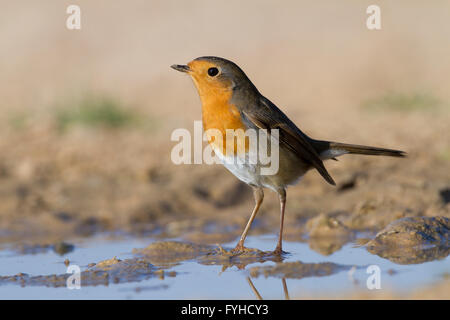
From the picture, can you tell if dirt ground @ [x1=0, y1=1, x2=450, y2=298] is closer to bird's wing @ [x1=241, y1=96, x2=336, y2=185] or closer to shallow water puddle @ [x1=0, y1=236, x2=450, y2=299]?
shallow water puddle @ [x1=0, y1=236, x2=450, y2=299]

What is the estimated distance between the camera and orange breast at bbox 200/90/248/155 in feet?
16.3

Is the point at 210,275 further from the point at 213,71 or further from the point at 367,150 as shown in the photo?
the point at 367,150

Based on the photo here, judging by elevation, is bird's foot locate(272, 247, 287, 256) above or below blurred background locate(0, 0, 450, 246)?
below

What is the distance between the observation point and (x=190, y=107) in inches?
478

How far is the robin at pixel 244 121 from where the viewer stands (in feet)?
16.7

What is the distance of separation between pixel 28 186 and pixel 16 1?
10.6 meters

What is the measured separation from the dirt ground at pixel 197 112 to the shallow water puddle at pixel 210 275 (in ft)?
1.28

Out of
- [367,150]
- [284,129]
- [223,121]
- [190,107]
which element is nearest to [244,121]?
[223,121]

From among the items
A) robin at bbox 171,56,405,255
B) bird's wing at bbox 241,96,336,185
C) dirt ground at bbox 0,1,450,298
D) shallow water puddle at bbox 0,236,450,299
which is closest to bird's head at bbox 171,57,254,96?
robin at bbox 171,56,405,255

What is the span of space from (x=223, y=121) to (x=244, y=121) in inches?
5.8

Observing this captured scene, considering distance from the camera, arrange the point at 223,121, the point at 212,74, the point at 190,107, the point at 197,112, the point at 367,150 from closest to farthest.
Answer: the point at 223,121 → the point at 212,74 → the point at 367,150 → the point at 197,112 → the point at 190,107

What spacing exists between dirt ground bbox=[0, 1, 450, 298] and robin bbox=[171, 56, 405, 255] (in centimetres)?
61

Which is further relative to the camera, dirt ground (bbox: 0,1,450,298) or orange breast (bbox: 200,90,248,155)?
dirt ground (bbox: 0,1,450,298)
